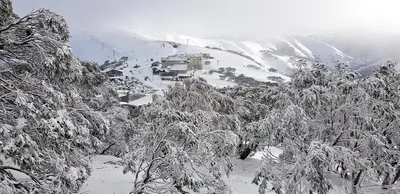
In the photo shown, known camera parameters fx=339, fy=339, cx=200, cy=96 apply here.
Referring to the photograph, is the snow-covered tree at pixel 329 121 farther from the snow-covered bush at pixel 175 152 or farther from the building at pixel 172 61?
the building at pixel 172 61

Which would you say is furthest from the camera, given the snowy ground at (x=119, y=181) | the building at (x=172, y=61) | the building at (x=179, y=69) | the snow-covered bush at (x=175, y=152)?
the building at (x=172, y=61)

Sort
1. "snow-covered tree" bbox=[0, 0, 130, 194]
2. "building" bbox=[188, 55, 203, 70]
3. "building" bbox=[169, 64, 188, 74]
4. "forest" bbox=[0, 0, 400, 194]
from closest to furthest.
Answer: "snow-covered tree" bbox=[0, 0, 130, 194]
"forest" bbox=[0, 0, 400, 194]
"building" bbox=[169, 64, 188, 74]
"building" bbox=[188, 55, 203, 70]

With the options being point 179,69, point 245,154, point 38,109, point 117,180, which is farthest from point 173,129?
point 179,69

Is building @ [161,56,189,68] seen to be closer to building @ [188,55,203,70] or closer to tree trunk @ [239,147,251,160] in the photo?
building @ [188,55,203,70]

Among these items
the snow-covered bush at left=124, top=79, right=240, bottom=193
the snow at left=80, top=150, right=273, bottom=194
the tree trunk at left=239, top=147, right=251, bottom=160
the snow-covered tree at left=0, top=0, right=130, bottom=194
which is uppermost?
the snow-covered tree at left=0, top=0, right=130, bottom=194

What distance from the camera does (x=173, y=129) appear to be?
35.5 feet

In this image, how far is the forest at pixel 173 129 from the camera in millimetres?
7230

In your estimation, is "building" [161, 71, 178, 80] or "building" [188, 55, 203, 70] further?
"building" [188, 55, 203, 70]

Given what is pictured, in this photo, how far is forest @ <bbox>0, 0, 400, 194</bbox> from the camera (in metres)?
7.23

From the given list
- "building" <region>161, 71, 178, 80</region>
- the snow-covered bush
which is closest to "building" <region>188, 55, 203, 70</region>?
"building" <region>161, 71, 178, 80</region>

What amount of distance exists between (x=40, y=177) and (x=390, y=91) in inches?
494

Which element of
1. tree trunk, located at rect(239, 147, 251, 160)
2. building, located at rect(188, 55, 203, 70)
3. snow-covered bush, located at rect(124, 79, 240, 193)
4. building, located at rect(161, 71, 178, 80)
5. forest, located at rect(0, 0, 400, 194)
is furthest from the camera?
building, located at rect(188, 55, 203, 70)

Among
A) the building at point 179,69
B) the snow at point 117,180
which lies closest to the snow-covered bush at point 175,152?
the snow at point 117,180

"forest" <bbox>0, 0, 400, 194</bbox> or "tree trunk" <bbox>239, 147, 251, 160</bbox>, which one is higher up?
"forest" <bbox>0, 0, 400, 194</bbox>
